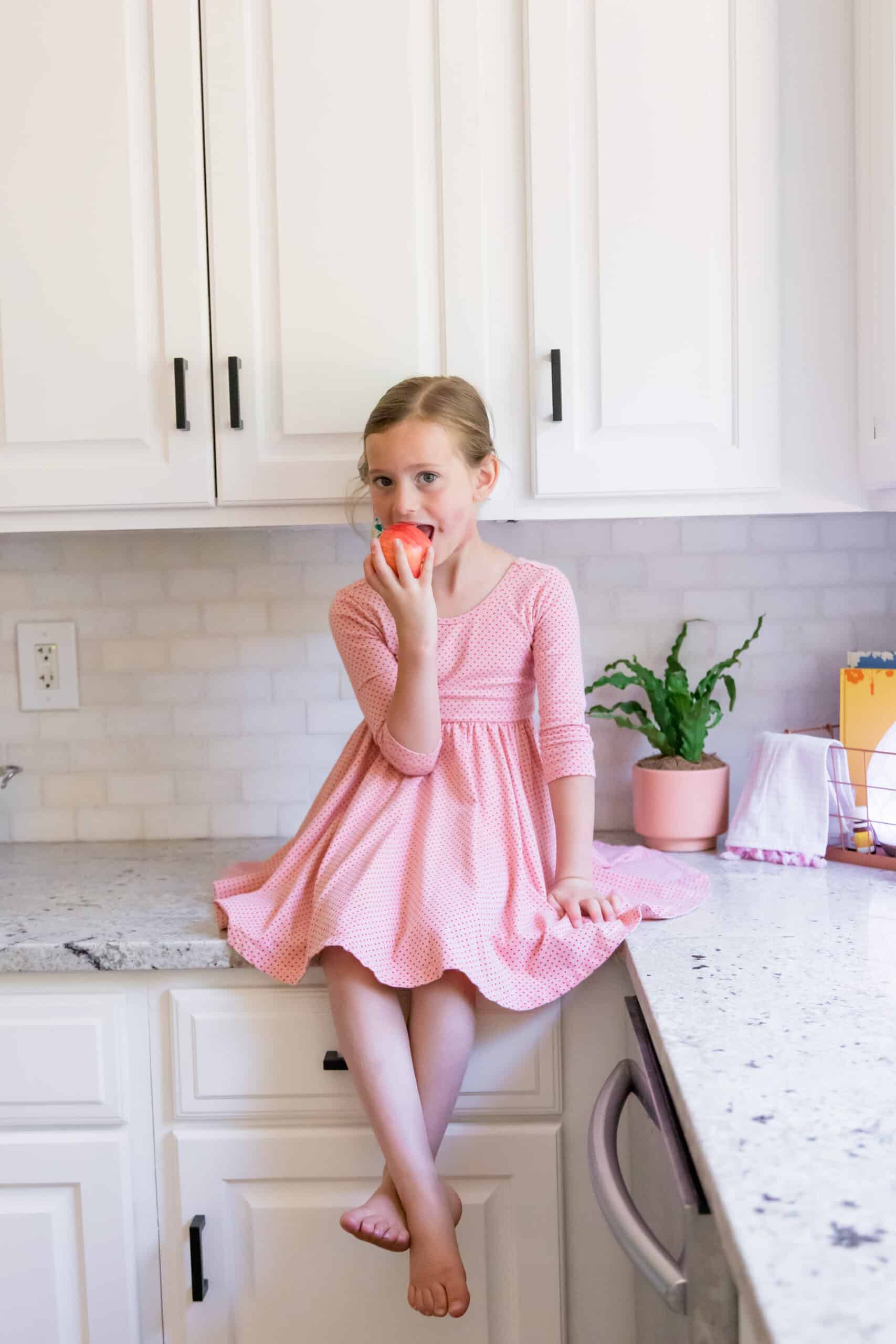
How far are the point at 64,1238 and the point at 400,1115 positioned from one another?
49 cm

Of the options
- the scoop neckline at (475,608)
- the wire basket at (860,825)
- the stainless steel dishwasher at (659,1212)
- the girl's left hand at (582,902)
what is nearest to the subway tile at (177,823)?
the scoop neckline at (475,608)

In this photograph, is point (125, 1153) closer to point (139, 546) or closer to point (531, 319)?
point (139, 546)

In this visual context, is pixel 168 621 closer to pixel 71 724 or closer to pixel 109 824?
pixel 71 724

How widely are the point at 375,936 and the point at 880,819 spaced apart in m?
0.70

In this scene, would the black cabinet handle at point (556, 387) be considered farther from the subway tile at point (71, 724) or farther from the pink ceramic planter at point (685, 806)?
the subway tile at point (71, 724)

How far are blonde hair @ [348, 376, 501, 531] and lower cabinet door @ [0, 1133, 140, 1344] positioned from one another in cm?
88

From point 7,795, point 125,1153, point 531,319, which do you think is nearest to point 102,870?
point 7,795

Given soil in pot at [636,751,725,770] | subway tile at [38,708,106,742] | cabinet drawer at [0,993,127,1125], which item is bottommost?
cabinet drawer at [0,993,127,1125]

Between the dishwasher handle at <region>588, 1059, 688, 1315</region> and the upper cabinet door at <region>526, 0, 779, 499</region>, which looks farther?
the upper cabinet door at <region>526, 0, 779, 499</region>

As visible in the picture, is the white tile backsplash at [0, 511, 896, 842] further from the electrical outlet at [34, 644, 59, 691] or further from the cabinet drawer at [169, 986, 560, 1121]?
the cabinet drawer at [169, 986, 560, 1121]

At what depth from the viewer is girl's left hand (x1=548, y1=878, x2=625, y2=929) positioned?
3.97 feet

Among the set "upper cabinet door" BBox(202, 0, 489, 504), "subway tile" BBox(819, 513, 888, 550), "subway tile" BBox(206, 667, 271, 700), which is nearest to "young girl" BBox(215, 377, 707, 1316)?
"upper cabinet door" BBox(202, 0, 489, 504)

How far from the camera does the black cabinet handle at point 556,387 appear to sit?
4.52ft

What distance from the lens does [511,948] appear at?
118 cm
